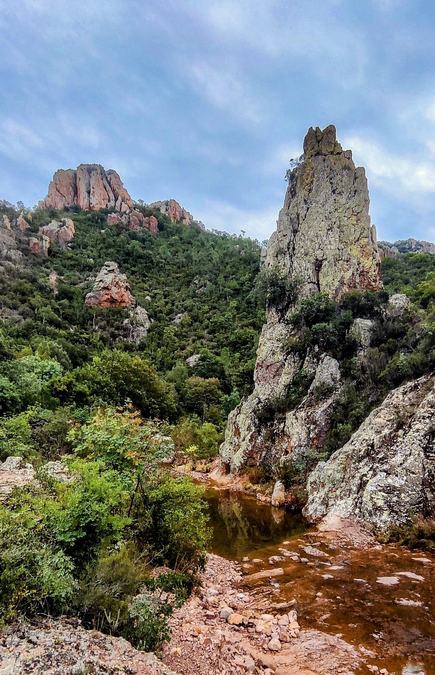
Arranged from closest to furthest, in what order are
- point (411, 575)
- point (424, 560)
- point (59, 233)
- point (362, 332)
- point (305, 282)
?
point (411, 575) < point (424, 560) < point (362, 332) < point (305, 282) < point (59, 233)

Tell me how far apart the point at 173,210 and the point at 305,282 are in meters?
79.0

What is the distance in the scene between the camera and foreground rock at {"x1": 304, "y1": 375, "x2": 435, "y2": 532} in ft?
37.8

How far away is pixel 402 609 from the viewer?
636 cm

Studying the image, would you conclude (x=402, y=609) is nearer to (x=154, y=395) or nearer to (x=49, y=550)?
(x=49, y=550)

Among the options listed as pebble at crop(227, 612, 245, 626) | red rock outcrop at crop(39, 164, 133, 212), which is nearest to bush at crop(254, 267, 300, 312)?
pebble at crop(227, 612, 245, 626)

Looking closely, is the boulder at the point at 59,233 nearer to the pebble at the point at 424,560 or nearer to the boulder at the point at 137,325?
the boulder at the point at 137,325

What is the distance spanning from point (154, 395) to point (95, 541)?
1269 inches

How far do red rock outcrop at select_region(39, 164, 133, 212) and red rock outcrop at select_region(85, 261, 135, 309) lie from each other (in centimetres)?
3970

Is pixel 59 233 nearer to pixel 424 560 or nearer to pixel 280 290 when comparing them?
pixel 280 290

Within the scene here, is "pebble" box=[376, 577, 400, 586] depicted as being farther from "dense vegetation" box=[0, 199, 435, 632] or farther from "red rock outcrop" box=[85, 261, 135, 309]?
"red rock outcrop" box=[85, 261, 135, 309]

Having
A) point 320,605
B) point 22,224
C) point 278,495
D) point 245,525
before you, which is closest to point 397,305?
point 278,495

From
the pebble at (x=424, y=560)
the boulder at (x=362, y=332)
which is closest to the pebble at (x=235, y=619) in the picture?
the pebble at (x=424, y=560)

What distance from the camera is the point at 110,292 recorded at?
58.5 meters

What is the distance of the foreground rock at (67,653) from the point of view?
3.30 meters
